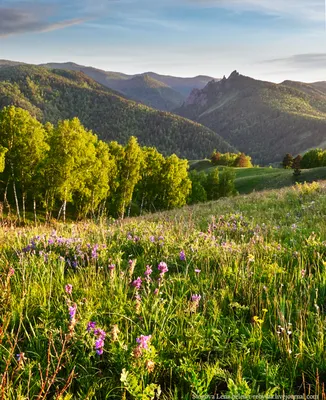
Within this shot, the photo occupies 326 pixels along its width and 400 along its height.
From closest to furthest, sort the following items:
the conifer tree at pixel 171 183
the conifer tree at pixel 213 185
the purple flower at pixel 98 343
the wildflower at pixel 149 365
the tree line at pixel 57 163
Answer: the wildflower at pixel 149 365
the purple flower at pixel 98 343
the tree line at pixel 57 163
the conifer tree at pixel 171 183
the conifer tree at pixel 213 185

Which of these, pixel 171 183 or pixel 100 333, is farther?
pixel 171 183

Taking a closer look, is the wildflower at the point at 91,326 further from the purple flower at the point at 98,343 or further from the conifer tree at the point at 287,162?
the conifer tree at the point at 287,162

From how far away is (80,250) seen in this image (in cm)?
521

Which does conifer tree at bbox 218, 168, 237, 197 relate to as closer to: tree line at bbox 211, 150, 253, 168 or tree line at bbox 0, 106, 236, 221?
tree line at bbox 0, 106, 236, 221

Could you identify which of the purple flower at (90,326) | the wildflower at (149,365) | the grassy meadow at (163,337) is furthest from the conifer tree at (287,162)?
the wildflower at (149,365)

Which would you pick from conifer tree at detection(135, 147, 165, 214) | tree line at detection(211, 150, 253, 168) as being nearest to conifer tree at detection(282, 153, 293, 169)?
tree line at detection(211, 150, 253, 168)

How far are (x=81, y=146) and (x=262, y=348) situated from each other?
36.2 metres

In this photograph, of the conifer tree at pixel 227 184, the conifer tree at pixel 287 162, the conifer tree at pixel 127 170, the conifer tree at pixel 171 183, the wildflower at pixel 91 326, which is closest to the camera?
the wildflower at pixel 91 326

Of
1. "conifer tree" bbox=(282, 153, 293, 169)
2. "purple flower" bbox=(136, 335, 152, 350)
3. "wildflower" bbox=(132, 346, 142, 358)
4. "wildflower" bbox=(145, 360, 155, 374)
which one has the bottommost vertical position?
"conifer tree" bbox=(282, 153, 293, 169)

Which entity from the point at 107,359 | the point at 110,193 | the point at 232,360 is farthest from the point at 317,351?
the point at 110,193

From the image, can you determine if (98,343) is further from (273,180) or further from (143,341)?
(273,180)

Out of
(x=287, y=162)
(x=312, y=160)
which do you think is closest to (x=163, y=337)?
(x=312, y=160)

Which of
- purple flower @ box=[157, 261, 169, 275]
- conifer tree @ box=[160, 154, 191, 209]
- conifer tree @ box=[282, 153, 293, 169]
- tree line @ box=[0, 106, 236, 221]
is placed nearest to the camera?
purple flower @ box=[157, 261, 169, 275]

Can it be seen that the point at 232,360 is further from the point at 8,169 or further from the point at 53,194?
the point at 8,169
